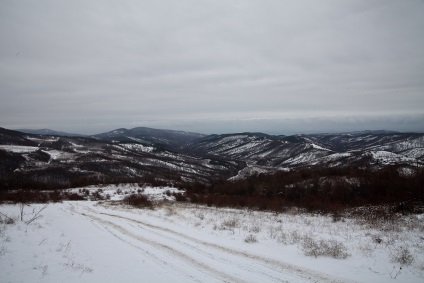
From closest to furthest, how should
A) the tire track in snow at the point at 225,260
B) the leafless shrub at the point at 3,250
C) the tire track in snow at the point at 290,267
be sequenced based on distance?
the tire track in snow at the point at 290,267 → the tire track in snow at the point at 225,260 → the leafless shrub at the point at 3,250

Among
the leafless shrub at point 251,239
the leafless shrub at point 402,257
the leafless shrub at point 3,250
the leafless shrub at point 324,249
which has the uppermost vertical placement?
the leafless shrub at point 402,257

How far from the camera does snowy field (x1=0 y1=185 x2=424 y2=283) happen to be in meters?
7.53

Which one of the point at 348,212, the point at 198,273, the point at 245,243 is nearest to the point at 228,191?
the point at 348,212

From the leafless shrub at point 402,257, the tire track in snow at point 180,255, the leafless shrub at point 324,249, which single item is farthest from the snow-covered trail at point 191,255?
the leafless shrub at point 324,249

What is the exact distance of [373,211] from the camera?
19.2 meters

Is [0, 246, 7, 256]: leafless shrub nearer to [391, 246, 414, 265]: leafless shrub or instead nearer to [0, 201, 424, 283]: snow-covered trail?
[0, 201, 424, 283]: snow-covered trail

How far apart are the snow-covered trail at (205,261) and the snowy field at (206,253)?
0.10 ft

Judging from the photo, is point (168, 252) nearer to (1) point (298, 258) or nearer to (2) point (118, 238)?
(2) point (118, 238)

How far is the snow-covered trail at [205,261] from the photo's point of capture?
747cm

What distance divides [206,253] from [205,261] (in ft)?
2.76

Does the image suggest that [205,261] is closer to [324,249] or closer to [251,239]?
[251,239]

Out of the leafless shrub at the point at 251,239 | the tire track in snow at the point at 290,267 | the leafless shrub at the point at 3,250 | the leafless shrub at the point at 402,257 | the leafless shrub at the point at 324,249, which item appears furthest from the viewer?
the leafless shrub at the point at 251,239

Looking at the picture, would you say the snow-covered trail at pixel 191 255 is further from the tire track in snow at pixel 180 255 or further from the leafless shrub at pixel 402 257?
the leafless shrub at pixel 402 257

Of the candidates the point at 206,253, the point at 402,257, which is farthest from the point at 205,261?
the point at 402,257
